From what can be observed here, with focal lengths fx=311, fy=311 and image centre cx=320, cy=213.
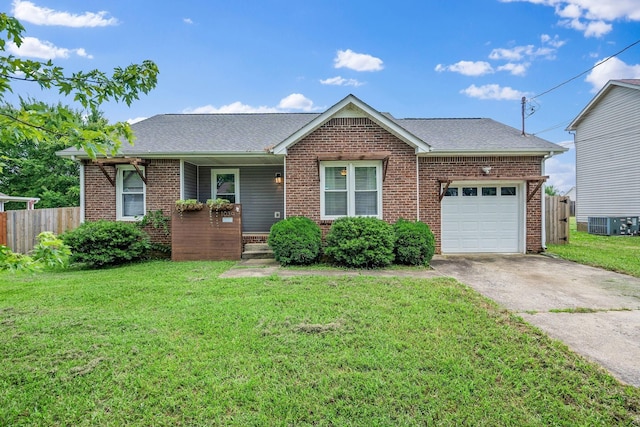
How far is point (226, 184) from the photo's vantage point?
11508 mm

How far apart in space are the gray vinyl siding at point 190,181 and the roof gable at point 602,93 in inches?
777

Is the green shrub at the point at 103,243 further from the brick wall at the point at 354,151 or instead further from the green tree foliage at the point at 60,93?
the green tree foliage at the point at 60,93

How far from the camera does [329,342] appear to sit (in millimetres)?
3523

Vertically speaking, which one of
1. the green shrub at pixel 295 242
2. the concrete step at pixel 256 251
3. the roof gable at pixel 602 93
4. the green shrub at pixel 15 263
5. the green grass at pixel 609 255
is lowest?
the green grass at pixel 609 255

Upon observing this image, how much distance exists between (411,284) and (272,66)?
1547 cm

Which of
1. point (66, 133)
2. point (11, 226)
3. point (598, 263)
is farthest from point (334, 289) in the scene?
point (11, 226)

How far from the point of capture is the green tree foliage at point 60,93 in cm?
230

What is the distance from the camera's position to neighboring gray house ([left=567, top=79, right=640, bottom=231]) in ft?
49.8

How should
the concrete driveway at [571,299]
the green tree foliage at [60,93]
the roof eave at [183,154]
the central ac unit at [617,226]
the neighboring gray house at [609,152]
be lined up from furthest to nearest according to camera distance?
the neighboring gray house at [609,152] < the central ac unit at [617,226] < the roof eave at [183,154] < the concrete driveway at [571,299] < the green tree foliage at [60,93]

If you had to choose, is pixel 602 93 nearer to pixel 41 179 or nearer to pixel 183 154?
pixel 183 154

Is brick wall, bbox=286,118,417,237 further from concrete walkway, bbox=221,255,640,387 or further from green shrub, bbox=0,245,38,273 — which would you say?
green shrub, bbox=0,245,38,273

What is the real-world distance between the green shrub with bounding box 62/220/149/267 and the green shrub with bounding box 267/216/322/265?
392 cm

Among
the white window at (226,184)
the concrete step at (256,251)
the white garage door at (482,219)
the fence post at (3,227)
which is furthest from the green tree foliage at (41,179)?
the white garage door at (482,219)

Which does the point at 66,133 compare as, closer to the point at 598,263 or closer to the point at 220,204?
the point at 220,204
